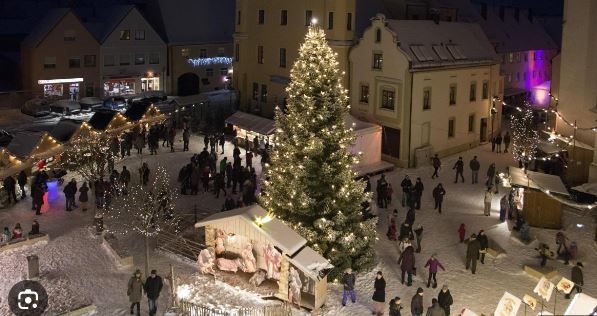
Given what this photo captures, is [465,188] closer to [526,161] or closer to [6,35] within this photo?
[526,161]

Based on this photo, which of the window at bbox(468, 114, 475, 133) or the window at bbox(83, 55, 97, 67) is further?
the window at bbox(83, 55, 97, 67)

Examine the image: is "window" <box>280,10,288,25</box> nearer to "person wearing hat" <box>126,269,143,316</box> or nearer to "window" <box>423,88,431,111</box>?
"window" <box>423,88,431,111</box>

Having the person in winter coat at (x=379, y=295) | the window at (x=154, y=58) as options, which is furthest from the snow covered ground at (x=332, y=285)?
the window at (x=154, y=58)

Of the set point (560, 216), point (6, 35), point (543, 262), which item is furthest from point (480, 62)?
point (6, 35)

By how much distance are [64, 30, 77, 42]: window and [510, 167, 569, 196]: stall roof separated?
42279 mm

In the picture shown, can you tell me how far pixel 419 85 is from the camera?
36625 mm

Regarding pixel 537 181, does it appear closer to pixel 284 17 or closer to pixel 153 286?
pixel 153 286

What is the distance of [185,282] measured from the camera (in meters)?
20.7

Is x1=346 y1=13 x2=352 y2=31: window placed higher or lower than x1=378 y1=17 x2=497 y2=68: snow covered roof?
higher

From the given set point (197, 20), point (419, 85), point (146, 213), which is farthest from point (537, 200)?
point (197, 20)

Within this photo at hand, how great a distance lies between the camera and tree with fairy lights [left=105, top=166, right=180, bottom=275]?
74.3 ft

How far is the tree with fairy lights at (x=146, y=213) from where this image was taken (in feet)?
74.3

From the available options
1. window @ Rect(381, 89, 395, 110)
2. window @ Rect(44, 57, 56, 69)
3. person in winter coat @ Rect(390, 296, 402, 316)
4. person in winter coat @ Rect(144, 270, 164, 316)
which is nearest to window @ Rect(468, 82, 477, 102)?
window @ Rect(381, 89, 395, 110)

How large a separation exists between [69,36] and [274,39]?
22.0 metres
